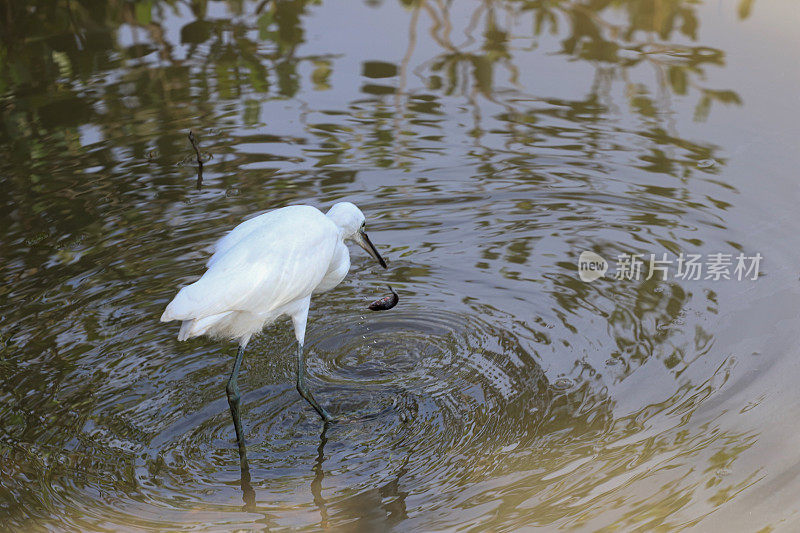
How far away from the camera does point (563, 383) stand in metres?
4.48

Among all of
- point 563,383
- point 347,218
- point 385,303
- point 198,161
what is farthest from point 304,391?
point 198,161

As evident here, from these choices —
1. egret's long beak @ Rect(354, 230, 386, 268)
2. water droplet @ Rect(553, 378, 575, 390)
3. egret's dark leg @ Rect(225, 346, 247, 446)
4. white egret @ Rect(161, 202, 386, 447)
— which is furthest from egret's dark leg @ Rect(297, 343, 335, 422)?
water droplet @ Rect(553, 378, 575, 390)

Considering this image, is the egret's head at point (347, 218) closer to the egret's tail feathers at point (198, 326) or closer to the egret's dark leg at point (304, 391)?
the egret's dark leg at point (304, 391)

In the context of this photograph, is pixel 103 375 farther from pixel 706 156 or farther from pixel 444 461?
pixel 706 156

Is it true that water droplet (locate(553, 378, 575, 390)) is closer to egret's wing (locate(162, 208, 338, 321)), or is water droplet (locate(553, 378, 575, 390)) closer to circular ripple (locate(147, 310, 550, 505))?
circular ripple (locate(147, 310, 550, 505))

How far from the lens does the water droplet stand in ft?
14.6

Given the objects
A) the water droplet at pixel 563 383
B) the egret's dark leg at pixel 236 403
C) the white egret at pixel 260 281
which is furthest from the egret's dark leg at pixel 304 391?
the water droplet at pixel 563 383

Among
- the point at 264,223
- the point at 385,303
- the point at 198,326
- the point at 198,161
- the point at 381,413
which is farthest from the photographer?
the point at 198,161

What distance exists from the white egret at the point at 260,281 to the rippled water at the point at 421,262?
36cm

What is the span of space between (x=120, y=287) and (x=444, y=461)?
225 centimetres

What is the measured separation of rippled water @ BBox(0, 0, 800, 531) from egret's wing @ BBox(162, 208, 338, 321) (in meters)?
0.59

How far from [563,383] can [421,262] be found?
53.6 inches

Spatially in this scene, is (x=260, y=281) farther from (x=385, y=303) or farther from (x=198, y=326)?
(x=385, y=303)

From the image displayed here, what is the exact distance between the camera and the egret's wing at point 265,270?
13.2 feet
